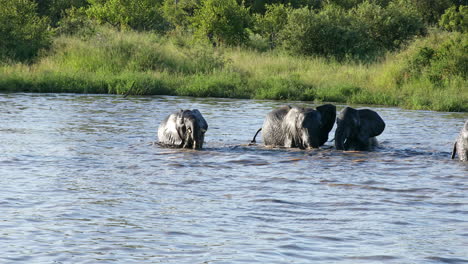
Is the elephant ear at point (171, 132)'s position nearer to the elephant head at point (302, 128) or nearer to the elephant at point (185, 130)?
the elephant at point (185, 130)

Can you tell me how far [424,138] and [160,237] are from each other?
8.82 meters

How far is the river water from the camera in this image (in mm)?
6547

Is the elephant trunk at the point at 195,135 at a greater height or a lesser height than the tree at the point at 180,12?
lesser

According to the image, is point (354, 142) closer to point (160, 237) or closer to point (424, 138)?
point (424, 138)

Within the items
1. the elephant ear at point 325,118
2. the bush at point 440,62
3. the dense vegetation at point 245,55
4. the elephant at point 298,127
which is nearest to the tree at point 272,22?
the dense vegetation at point 245,55

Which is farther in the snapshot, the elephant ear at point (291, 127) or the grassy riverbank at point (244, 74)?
the grassy riverbank at point (244, 74)

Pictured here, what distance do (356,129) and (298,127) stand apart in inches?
38.2

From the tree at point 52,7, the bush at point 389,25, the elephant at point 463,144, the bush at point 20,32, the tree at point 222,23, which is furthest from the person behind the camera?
the tree at point 52,7

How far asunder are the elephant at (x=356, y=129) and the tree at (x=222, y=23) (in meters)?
21.4

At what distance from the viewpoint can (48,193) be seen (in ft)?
28.9

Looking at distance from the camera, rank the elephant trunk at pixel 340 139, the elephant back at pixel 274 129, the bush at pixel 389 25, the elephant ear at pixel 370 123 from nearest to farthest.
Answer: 1. the elephant trunk at pixel 340 139
2. the elephant ear at pixel 370 123
3. the elephant back at pixel 274 129
4. the bush at pixel 389 25

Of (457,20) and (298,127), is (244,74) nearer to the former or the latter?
(457,20)

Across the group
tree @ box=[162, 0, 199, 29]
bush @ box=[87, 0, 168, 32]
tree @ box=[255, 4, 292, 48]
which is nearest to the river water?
bush @ box=[87, 0, 168, 32]

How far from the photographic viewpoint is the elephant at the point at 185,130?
41.2 feet
